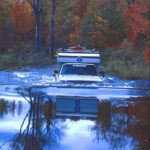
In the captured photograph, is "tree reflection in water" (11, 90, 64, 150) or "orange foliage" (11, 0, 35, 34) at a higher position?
"orange foliage" (11, 0, 35, 34)

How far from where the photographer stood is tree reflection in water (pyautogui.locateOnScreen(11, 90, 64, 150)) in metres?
4.41

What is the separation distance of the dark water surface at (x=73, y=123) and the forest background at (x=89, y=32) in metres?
10.9

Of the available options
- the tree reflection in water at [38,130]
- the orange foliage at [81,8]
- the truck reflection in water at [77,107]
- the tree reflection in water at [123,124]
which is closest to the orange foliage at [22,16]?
the orange foliage at [81,8]

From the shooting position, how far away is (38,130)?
518cm

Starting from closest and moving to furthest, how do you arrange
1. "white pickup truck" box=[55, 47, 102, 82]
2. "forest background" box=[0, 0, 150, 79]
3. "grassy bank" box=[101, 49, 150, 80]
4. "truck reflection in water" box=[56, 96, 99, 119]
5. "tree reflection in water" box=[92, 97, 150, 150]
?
"tree reflection in water" box=[92, 97, 150, 150] < "truck reflection in water" box=[56, 96, 99, 119] < "white pickup truck" box=[55, 47, 102, 82] < "grassy bank" box=[101, 49, 150, 80] < "forest background" box=[0, 0, 150, 79]

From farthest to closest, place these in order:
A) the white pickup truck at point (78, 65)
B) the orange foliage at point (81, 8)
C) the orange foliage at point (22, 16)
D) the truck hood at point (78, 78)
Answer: the orange foliage at point (81, 8)
the orange foliage at point (22, 16)
the white pickup truck at point (78, 65)
the truck hood at point (78, 78)

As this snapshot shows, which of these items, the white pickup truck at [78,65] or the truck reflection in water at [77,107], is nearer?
the truck reflection in water at [77,107]

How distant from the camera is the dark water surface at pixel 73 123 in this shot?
4.46 m

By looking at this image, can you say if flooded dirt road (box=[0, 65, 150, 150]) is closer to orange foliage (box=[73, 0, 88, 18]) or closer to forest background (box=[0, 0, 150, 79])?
forest background (box=[0, 0, 150, 79])

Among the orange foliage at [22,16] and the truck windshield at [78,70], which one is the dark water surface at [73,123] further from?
the orange foliage at [22,16]

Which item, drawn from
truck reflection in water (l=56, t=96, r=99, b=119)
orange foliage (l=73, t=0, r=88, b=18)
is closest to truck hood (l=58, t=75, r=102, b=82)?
truck reflection in water (l=56, t=96, r=99, b=119)

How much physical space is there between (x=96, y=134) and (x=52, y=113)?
5.97ft

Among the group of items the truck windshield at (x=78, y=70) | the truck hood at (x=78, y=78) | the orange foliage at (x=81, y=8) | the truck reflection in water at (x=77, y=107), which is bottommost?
the truck reflection in water at (x=77, y=107)

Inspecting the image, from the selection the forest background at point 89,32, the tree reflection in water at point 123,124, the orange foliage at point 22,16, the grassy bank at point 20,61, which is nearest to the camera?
the tree reflection in water at point 123,124
